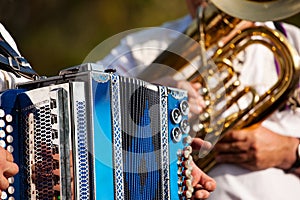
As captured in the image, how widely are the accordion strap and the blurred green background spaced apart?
2.14 m

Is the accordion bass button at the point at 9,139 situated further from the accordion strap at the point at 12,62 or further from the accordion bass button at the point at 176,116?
the accordion bass button at the point at 176,116

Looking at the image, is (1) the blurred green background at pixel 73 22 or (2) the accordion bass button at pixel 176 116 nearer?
(2) the accordion bass button at pixel 176 116

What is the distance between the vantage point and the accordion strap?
207 cm

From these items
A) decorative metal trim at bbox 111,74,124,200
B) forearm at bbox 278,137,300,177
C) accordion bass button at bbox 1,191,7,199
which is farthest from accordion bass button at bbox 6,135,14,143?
forearm at bbox 278,137,300,177

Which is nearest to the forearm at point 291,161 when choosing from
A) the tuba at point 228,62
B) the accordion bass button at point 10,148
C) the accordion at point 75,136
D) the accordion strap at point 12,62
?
the tuba at point 228,62

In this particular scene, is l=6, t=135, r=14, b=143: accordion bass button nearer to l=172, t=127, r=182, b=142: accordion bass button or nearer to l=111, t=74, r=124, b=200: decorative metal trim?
l=111, t=74, r=124, b=200: decorative metal trim

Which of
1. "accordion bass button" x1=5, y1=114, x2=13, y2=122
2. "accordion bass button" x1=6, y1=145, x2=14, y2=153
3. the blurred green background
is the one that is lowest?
"accordion bass button" x1=6, y1=145, x2=14, y2=153

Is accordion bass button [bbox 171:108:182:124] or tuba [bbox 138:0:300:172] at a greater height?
tuba [bbox 138:0:300:172]

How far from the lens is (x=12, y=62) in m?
2.08

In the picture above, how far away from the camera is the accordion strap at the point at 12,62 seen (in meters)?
2.07

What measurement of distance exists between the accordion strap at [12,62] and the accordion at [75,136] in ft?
0.34

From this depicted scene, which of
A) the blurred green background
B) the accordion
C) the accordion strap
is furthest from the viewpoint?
the blurred green background

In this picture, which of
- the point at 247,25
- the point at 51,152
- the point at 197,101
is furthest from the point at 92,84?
the point at 247,25

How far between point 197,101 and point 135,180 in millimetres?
791
